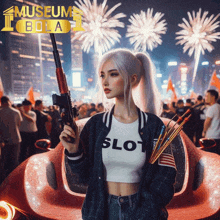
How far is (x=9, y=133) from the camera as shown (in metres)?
5.23

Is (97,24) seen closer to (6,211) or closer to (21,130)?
(21,130)

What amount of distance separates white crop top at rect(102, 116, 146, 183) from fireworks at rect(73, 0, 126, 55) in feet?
38.2

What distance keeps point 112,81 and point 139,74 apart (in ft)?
0.71

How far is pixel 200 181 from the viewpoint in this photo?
2389 mm

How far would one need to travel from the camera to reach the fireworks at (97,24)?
40.5ft

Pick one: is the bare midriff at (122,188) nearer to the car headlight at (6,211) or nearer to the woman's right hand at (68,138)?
the woman's right hand at (68,138)

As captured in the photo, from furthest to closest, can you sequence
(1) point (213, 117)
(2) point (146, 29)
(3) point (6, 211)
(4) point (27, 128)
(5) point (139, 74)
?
(2) point (146, 29) → (4) point (27, 128) → (1) point (213, 117) → (3) point (6, 211) → (5) point (139, 74)

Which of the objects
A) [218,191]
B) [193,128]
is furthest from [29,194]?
[193,128]

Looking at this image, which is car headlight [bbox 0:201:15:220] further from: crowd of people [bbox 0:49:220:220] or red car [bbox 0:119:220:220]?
crowd of people [bbox 0:49:220:220]

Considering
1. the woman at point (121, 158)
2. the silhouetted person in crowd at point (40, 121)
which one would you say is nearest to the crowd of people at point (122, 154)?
the woman at point (121, 158)

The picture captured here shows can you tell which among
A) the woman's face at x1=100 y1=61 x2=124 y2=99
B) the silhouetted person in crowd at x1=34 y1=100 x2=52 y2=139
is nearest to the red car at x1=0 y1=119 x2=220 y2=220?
the woman's face at x1=100 y1=61 x2=124 y2=99

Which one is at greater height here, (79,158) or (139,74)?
(139,74)

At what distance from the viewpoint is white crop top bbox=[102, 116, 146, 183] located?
4.19 ft

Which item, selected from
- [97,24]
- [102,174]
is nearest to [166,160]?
[102,174]
